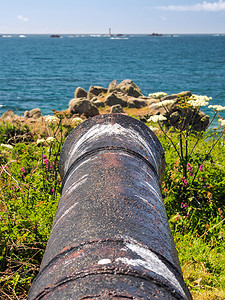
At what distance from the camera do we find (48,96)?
1260 inches

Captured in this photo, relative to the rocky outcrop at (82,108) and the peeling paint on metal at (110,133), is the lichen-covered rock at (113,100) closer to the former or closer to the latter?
the rocky outcrop at (82,108)

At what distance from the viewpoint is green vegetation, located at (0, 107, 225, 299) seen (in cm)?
370

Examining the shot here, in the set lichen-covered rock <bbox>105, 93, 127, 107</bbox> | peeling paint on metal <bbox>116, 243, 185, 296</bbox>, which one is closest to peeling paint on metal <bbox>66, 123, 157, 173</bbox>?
peeling paint on metal <bbox>116, 243, 185, 296</bbox>

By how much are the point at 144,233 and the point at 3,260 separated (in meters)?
2.62

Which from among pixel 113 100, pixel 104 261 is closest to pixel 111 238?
pixel 104 261

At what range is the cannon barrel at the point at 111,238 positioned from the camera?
132 centimetres

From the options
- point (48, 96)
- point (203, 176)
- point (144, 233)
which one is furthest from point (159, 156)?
point (48, 96)

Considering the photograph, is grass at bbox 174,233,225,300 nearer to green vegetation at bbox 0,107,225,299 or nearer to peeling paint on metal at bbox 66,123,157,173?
green vegetation at bbox 0,107,225,299

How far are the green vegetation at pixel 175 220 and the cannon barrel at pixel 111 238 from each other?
1837 mm

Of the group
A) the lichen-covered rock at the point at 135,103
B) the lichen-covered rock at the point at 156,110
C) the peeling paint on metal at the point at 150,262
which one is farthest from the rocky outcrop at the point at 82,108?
the peeling paint on metal at the point at 150,262

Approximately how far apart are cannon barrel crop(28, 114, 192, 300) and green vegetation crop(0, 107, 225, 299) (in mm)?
1837

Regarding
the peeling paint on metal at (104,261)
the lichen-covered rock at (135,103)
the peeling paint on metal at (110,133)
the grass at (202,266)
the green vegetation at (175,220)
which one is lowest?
the lichen-covered rock at (135,103)

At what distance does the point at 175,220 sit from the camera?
4.82 meters

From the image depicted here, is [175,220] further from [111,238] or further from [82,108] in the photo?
[82,108]
